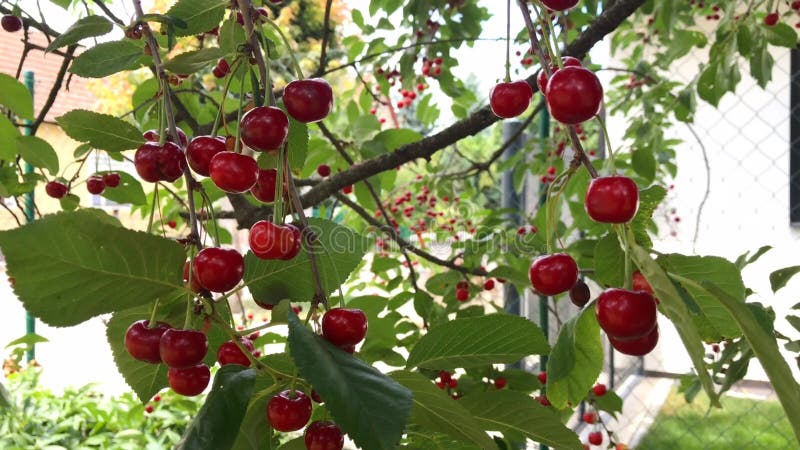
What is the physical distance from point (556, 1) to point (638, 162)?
1388 millimetres

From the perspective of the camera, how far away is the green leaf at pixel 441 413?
0.41 meters

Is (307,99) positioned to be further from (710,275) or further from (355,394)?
(710,275)

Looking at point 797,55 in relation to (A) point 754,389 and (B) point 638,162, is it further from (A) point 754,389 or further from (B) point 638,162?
(B) point 638,162

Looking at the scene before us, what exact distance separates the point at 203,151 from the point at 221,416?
24 cm

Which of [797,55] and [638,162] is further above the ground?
[797,55]

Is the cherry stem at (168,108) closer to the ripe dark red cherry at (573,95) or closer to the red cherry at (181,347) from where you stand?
the red cherry at (181,347)

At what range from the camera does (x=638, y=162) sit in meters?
1.76

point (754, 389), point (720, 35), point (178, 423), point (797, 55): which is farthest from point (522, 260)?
point (797, 55)

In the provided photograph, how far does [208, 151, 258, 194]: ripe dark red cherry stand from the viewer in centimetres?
47

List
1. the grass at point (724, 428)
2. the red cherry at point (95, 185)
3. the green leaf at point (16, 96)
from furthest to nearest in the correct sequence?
A: the grass at point (724, 428)
the red cherry at point (95, 185)
the green leaf at point (16, 96)

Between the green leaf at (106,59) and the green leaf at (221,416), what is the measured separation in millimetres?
339

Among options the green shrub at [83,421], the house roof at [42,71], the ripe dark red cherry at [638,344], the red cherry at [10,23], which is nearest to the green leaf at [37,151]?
the red cherry at [10,23]

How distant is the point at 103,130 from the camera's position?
561mm

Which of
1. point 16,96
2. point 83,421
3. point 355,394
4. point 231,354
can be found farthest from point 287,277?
point 83,421
